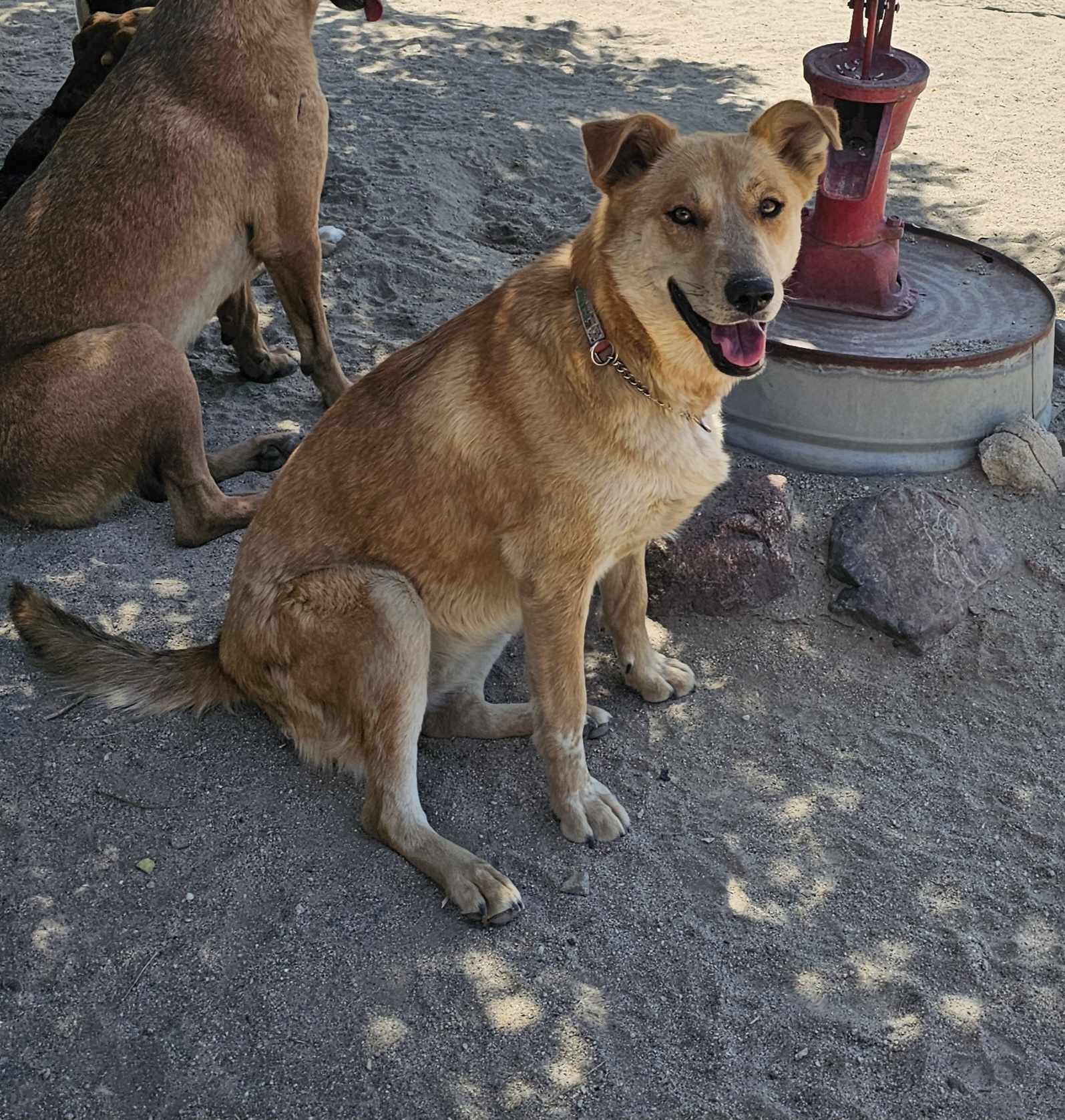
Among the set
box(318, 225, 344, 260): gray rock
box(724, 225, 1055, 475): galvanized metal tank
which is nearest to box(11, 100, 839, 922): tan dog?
box(724, 225, 1055, 475): galvanized metal tank

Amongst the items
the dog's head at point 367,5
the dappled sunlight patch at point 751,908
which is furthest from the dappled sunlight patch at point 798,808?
the dog's head at point 367,5

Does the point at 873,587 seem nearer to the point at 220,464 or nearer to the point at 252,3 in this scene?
the point at 220,464

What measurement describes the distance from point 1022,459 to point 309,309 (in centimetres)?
311

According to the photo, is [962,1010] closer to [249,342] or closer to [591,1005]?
[591,1005]

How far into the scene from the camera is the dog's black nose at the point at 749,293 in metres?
2.91

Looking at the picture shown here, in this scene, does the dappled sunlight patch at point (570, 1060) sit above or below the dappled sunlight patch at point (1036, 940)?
below

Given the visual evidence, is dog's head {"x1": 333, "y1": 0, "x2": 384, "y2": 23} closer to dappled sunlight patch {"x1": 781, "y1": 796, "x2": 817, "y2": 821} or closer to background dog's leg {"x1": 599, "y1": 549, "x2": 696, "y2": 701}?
background dog's leg {"x1": 599, "y1": 549, "x2": 696, "y2": 701}

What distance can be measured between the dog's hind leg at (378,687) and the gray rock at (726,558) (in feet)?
4.28

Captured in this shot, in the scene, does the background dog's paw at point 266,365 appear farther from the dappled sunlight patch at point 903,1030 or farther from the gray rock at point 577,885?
the dappled sunlight patch at point 903,1030

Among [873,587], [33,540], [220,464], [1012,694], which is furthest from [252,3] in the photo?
[1012,694]

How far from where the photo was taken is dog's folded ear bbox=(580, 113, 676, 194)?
121 inches

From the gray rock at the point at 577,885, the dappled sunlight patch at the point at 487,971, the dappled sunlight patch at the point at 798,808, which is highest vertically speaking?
the dappled sunlight patch at the point at 487,971

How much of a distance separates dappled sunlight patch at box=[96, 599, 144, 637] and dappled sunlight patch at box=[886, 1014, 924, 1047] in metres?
2.78

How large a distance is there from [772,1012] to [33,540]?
10.8 feet
